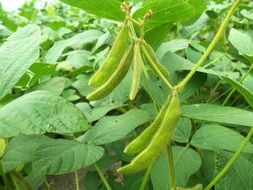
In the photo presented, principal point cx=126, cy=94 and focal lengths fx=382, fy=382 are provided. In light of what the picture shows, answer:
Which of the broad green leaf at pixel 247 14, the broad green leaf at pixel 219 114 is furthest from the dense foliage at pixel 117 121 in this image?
the broad green leaf at pixel 247 14

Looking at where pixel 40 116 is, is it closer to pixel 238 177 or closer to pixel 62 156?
pixel 62 156

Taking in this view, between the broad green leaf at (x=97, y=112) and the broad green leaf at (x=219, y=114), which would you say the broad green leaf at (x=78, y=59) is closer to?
the broad green leaf at (x=97, y=112)

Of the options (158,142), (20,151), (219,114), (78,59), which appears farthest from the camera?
(78,59)

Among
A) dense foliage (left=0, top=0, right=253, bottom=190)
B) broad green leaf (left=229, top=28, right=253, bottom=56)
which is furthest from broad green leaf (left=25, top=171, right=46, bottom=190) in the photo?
broad green leaf (left=229, top=28, right=253, bottom=56)

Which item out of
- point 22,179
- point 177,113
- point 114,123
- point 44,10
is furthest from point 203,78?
point 44,10

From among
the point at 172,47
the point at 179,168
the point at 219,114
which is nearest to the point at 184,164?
the point at 179,168
